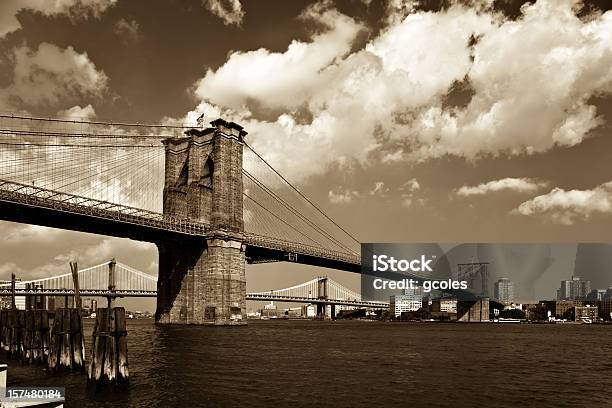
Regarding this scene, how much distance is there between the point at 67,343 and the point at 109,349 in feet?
21.1

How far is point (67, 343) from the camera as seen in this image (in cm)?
2641

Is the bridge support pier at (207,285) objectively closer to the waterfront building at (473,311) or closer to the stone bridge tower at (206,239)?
the stone bridge tower at (206,239)

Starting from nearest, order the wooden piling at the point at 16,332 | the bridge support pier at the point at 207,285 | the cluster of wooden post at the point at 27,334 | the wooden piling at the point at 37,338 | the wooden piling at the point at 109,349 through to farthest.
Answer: the wooden piling at the point at 109,349
the wooden piling at the point at 37,338
the cluster of wooden post at the point at 27,334
the wooden piling at the point at 16,332
the bridge support pier at the point at 207,285

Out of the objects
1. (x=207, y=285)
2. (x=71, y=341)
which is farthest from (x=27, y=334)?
(x=207, y=285)

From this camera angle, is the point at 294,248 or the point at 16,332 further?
the point at 294,248

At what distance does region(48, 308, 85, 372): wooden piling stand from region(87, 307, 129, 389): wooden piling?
4.90 metres

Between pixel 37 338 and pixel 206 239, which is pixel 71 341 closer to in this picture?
pixel 37 338

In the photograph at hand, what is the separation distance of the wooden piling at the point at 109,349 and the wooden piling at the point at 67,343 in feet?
16.1

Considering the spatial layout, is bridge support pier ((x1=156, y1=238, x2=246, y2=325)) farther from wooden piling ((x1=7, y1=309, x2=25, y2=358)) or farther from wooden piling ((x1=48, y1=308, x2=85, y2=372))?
wooden piling ((x1=48, y1=308, x2=85, y2=372))

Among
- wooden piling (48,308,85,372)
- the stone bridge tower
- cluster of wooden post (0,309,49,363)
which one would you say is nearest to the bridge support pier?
the stone bridge tower

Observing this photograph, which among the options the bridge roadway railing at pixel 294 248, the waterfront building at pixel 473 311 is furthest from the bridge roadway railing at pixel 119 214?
the waterfront building at pixel 473 311

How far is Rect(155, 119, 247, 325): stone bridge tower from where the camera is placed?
73.9m

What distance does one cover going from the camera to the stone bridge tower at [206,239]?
7388cm

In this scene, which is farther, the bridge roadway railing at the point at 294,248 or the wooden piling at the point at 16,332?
the bridge roadway railing at the point at 294,248
